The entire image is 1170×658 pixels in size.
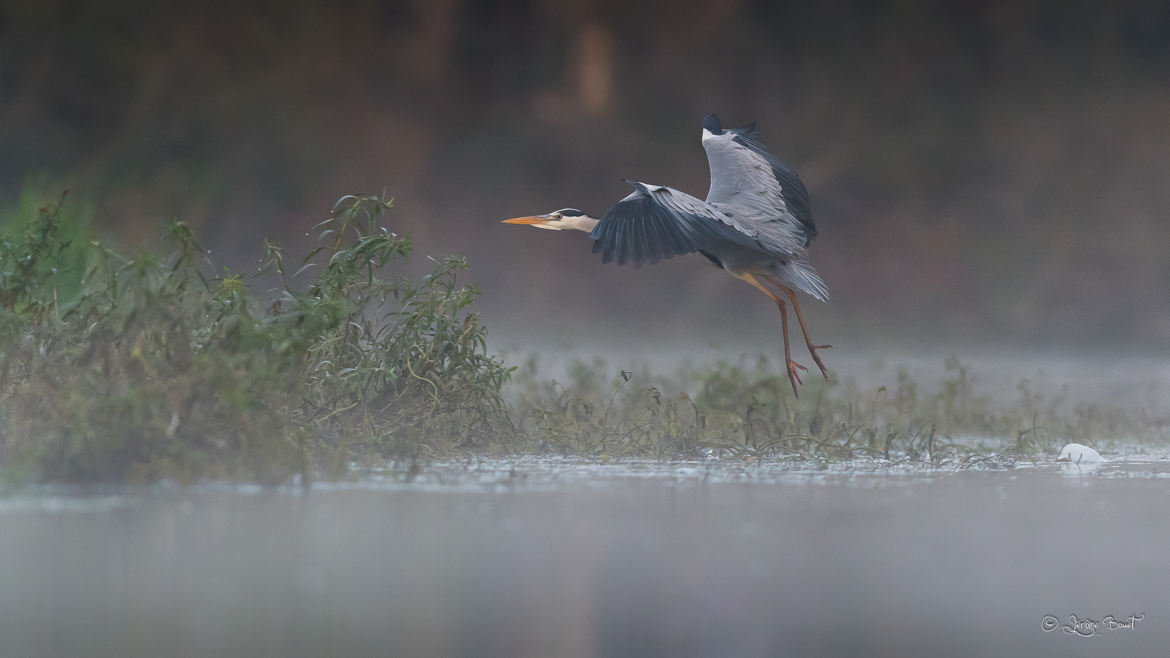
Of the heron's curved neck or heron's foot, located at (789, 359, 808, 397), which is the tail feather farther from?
the heron's curved neck

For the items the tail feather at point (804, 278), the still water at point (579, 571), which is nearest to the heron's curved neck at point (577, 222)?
the tail feather at point (804, 278)

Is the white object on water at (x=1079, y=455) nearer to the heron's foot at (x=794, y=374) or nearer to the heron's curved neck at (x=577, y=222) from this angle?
the heron's foot at (x=794, y=374)

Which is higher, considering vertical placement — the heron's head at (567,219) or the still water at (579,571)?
the heron's head at (567,219)

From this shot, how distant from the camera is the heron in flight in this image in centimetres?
413

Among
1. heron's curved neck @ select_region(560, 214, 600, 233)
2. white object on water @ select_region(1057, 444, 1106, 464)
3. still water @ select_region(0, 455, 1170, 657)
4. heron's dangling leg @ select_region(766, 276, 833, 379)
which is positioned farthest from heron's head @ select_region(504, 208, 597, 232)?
white object on water @ select_region(1057, 444, 1106, 464)

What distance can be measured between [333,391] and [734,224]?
1.55m

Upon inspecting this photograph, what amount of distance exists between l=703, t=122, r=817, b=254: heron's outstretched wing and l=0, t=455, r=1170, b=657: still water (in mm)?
1327

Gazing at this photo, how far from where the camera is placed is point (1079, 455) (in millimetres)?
4594

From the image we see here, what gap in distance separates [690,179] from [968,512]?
5.25m

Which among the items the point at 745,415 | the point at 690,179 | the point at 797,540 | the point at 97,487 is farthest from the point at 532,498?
the point at 690,179

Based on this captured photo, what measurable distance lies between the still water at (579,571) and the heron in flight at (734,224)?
88cm

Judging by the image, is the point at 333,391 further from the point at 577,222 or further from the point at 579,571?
the point at 579,571

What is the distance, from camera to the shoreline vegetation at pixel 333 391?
11.6 feet

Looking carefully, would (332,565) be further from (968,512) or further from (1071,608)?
(968,512)
